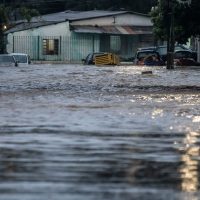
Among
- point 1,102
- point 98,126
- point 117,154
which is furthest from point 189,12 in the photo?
point 117,154

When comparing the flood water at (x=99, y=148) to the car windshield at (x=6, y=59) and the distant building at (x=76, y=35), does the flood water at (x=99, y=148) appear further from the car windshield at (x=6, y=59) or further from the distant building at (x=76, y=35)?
the distant building at (x=76, y=35)

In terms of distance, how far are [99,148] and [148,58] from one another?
143 feet

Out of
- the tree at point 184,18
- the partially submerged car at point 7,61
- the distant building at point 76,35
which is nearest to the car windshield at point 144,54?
the tree at point 184,18

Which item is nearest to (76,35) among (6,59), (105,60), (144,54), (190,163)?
(105,60)

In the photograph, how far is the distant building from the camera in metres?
72.4

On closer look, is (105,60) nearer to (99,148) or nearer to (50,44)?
(50,44)

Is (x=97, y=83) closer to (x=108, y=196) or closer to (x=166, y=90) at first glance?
(x=166, y=90)

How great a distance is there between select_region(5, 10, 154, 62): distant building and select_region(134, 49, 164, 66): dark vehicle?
1517 centimetres

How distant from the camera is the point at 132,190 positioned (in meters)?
8.38

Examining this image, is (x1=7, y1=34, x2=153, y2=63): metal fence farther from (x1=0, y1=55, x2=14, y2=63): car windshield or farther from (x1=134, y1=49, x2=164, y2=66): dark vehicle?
(x1=0, y1=55, x2=14, y2=63): car windshield

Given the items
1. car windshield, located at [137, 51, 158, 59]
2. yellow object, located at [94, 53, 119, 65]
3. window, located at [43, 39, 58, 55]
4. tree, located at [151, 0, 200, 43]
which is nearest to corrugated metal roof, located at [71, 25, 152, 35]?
window, located at [43, 39, 58, 55]

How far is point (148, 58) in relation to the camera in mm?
55125

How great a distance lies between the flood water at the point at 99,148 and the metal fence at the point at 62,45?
50.8 metres

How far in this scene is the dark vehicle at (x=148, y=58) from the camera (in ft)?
181
